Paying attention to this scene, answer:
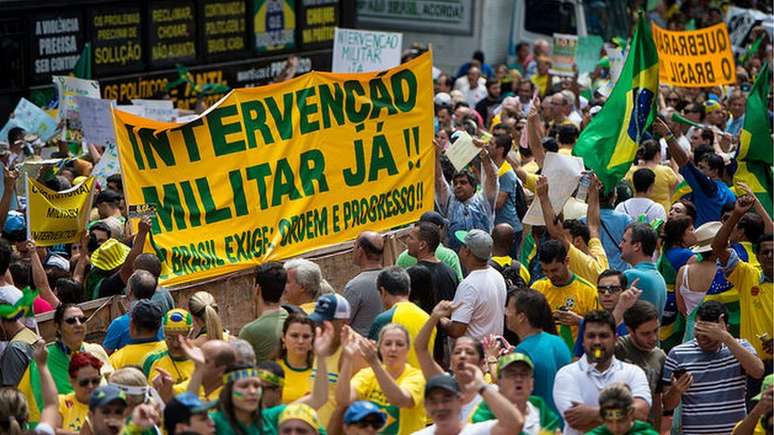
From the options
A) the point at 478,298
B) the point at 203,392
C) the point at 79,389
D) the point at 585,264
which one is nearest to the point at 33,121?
the point at 585,264

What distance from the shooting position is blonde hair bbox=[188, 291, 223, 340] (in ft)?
28.3

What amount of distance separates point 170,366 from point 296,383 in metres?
0.87

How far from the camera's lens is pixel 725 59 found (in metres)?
20.1

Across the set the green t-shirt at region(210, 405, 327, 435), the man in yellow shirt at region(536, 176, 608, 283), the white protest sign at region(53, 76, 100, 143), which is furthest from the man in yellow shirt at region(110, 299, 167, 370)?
the white protest sign at region(53, 76, 100, 143)

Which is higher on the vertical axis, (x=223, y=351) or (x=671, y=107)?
(x=223, y=351)

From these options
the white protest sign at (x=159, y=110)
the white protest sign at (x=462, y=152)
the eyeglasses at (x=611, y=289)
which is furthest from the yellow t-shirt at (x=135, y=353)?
the white protest sign at (x=159, y=110)

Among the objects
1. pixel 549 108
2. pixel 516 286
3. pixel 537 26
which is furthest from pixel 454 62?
pixel 516 286

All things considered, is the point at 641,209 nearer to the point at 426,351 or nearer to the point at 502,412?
the point at 426,351

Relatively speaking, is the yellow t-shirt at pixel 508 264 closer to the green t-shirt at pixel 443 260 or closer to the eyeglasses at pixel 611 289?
the green t-shirt at pixel 443 260

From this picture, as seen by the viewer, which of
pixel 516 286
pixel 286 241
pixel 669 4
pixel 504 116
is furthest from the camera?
pixel 669 4

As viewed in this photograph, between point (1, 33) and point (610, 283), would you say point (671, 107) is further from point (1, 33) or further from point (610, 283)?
point (610, 283)

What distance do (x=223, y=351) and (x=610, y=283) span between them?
9.07 ft

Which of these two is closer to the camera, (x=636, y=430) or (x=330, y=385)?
(x=636, y=430)

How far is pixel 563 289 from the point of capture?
977 cm
